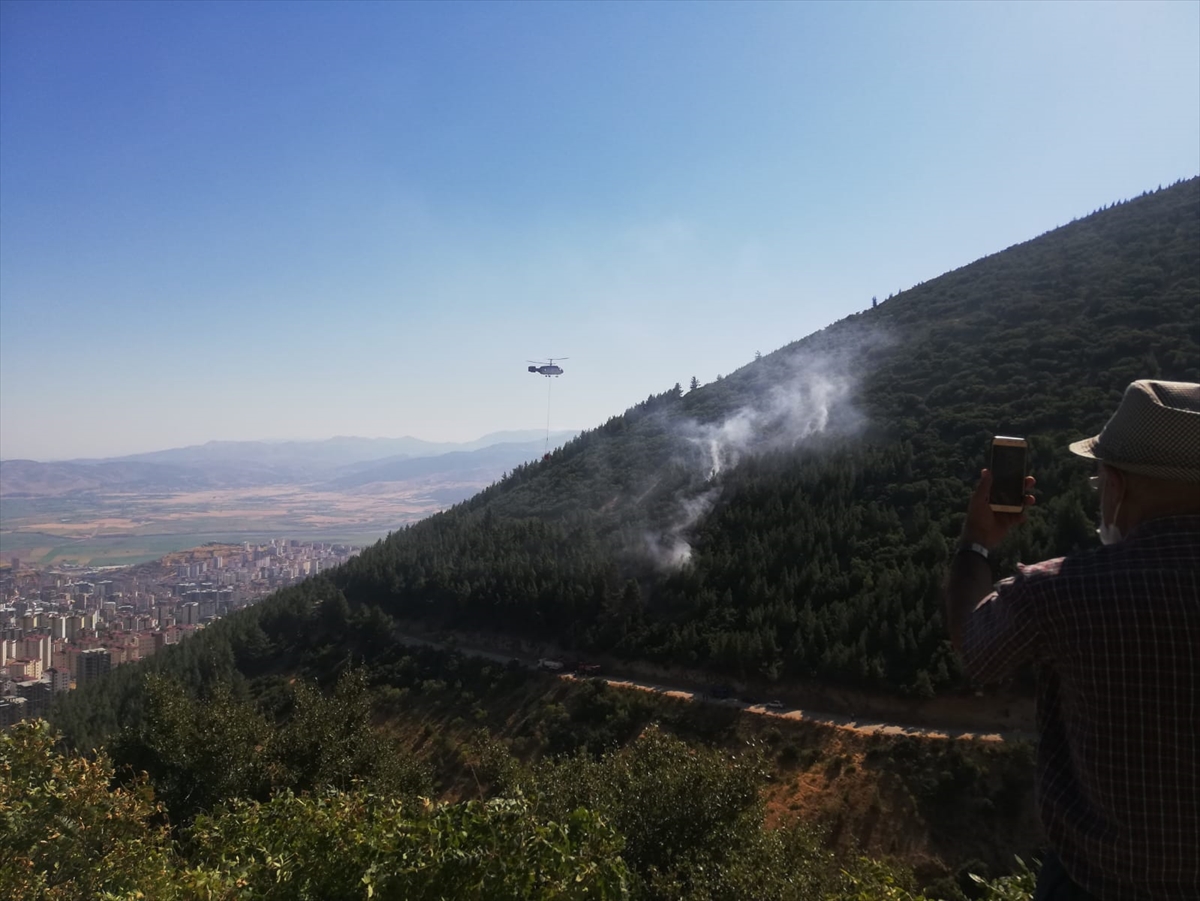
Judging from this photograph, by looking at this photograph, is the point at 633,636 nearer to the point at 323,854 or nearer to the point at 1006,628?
the point at 323,854

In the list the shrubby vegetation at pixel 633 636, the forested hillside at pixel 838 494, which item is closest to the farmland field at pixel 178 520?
the forested hillside at pixel 838 494

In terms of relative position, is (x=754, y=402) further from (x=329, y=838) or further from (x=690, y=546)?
(x=329, y=838)

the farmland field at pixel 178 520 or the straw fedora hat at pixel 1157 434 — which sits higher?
the straw fedora hat at pixel 1157 434

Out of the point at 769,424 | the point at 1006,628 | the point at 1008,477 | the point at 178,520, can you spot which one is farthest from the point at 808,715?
the point at 178,520

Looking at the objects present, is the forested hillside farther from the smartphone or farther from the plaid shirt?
the plaid shirt

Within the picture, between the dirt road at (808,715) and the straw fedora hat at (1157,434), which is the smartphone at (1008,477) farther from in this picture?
the dirt road at (808,715)

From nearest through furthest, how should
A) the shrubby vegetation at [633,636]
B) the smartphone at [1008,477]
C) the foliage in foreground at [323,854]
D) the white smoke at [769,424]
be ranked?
the smartphone at [1008,477] → the foliage in foreground at [323,854] → the shrubby vegetation at [633,636] → the white smoke at [769,424]

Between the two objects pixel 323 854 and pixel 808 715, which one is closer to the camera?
pixel 323 854
